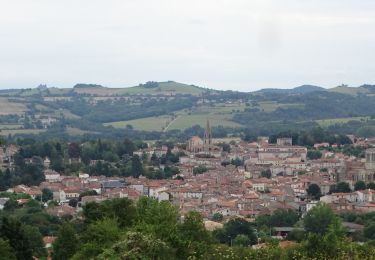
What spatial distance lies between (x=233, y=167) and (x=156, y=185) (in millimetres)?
20910

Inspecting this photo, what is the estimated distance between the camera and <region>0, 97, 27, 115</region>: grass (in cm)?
17185

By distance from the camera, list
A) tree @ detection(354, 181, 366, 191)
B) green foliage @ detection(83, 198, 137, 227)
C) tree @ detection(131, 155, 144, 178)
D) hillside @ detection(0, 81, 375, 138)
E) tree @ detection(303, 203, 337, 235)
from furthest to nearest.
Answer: hillside @ detection(0, 81, 375, 138), tree @ detection(131, 155, 144, 178), tree @ detection(354, 181, 366, 191), tree @ detection(303, 203, 337, 235), green foliage @ detection(83, 198, 137, 227)

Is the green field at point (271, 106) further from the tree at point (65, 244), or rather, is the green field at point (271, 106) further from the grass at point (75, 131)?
the tree at point (65, 244)

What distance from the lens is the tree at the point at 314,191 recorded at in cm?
7384

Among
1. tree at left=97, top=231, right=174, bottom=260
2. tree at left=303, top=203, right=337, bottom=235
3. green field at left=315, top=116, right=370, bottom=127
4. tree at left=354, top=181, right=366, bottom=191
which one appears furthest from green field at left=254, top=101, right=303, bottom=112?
tree at left=97, top=231, right=174, bottom=260

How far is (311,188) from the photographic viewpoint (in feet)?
245

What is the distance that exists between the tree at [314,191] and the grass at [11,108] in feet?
339

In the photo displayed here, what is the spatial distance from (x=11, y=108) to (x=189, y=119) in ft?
112

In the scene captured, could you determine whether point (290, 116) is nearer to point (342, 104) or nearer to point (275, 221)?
point (342, 104)

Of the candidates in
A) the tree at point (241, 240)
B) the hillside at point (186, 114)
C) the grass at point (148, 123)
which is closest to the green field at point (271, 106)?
the hillside at point (186, 114)

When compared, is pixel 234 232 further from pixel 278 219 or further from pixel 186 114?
pixel 186 114

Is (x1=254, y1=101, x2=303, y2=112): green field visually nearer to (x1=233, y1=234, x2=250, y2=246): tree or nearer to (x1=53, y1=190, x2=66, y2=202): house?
(x1=53, y1=190, x2=66, y2=202): house

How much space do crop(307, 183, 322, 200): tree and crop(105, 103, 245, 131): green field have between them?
258 feet

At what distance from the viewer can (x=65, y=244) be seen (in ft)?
111
